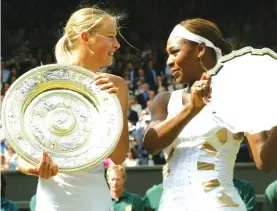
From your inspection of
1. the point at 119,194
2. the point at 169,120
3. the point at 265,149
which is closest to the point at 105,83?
the point at 169,120

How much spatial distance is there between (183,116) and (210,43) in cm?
39

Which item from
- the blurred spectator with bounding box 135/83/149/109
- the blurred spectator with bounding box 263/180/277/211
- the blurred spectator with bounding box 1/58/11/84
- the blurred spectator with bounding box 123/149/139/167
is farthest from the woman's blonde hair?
the blurred spectator with bounding box 1/58/11/84

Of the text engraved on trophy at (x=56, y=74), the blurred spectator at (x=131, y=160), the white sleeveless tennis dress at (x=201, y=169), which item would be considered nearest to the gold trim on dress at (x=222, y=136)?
the white sleeveless tennis dress at (x=201, y=169)

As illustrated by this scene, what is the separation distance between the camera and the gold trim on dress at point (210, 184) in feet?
10.3

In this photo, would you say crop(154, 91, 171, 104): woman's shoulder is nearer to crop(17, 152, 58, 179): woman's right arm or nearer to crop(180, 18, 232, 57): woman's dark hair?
crop(180, 18, 232, 57): woman's dark hair

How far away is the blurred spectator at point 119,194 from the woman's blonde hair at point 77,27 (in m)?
3.22

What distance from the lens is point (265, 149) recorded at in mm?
3125

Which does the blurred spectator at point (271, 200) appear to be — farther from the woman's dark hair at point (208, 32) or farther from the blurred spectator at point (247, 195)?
the woman's dark hair at point (208, 32)

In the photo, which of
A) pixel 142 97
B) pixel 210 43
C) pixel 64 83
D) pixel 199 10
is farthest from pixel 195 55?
pixel 199 10

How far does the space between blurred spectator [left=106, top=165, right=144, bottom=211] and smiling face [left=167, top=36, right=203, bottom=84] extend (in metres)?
3.35

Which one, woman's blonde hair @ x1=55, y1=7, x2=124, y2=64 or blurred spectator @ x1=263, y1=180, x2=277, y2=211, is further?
blurred spectator @ x1=263, y1=180, x2=277, y2=211

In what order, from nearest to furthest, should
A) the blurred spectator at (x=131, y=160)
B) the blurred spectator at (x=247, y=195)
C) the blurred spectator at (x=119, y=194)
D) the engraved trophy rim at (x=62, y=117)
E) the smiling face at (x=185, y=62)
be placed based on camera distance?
the engraved trophy rim at (x=62, y=117) → the smiling face at (x=185, y=62) → the blurred spectator at (x=247, y=195) → the blurred spectator at (x=119, y=194) → the blurred spectator at (x=131, y=160)

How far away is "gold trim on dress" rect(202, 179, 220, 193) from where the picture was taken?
3.13 metres

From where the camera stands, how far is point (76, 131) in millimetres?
3227
